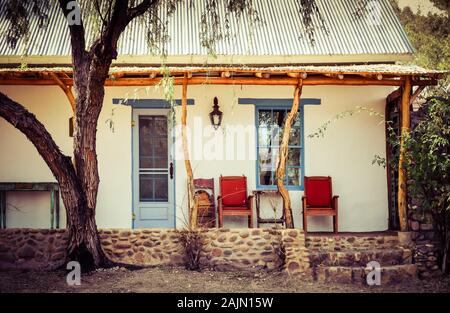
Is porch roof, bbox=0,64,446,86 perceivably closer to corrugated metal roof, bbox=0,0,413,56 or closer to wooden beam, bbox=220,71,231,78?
wooden beam, bbox=220,71,231,78

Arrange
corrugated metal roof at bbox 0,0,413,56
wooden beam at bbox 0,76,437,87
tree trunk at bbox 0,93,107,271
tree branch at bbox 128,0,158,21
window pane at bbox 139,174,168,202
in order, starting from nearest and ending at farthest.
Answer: tree trunk at bbox 0,93,107,271 → tree branch at bbox 128,0,158,21 → wooden beam at bbox 0,76,437,87 → window pane at bbox 139,174,168,202 → corrugated metal roof at bbox 0,0,413,56

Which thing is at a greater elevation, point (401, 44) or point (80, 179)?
point (401, 44)

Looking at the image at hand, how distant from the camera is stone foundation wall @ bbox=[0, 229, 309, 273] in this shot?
7.38 meters

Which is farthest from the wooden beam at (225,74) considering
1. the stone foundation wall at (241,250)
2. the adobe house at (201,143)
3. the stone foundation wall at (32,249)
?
the stone foundation wall at (32,249)

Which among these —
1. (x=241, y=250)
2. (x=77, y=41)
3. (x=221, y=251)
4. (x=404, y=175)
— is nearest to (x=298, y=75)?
(x=404, y=175)

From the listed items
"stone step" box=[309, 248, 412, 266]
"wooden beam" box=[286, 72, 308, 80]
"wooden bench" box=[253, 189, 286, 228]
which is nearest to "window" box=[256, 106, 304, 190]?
"wooden bench" box=[253, 189, 286, 228]

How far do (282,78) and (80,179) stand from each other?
3.46 meters

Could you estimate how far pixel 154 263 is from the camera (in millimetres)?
7555

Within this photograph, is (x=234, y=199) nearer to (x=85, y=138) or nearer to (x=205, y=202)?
(x=205, y=202)

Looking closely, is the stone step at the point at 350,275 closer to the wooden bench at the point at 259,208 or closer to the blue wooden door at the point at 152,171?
the wooden bench at the point at 259,208

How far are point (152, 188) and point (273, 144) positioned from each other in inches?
86.9

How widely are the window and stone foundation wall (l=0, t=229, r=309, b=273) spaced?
184 centimetres

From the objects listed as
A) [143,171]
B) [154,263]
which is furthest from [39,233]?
[143,171]
